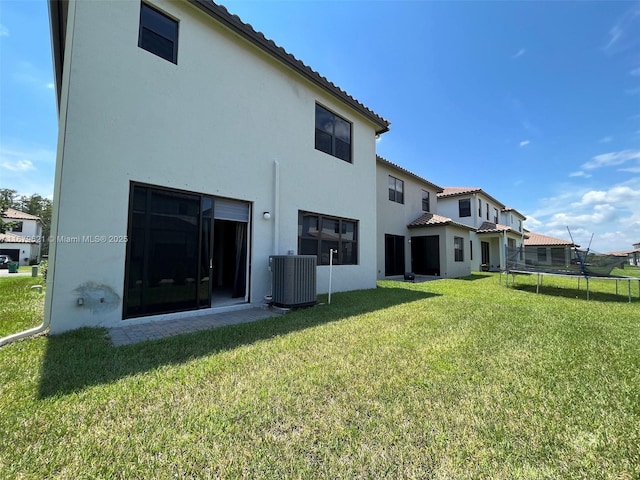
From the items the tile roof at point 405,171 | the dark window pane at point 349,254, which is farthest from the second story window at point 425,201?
the dark window pane at point 349,254

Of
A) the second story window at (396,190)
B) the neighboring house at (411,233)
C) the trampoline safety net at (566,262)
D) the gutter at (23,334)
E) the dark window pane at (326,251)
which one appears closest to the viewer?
the gutter at (23,334)

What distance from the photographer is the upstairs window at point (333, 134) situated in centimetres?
889

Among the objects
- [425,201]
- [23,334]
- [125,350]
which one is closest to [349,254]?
[125,350]

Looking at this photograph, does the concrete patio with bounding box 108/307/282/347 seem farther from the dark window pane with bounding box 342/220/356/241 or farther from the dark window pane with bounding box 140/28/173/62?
the dark window pane with bounding box 140/28/173/62

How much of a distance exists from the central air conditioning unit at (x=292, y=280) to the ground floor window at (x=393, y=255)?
340 inches

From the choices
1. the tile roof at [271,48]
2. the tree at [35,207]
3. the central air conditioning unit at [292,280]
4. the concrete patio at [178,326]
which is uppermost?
the tree at [35,207]

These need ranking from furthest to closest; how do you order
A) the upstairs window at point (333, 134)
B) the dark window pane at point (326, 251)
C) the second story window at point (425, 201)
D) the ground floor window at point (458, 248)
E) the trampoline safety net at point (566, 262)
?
the second story window at point (425, 201) → the ground floor window at point (458, 248) → the trampoline safety net at point (566, 262) → the upstairs window at point (333, 134) → the dark window pane at point (326, 251)

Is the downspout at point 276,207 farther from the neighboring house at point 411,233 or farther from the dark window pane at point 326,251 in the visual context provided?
the neighboring house at point 411,233

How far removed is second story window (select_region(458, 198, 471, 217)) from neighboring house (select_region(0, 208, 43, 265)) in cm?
4464

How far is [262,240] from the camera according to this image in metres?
7.00

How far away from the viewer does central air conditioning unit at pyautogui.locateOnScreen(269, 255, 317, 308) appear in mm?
6441

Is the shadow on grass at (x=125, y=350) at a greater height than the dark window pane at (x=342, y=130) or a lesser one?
lesser

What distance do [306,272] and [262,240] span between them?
1.45 meters

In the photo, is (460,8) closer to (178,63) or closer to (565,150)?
(178,63)
